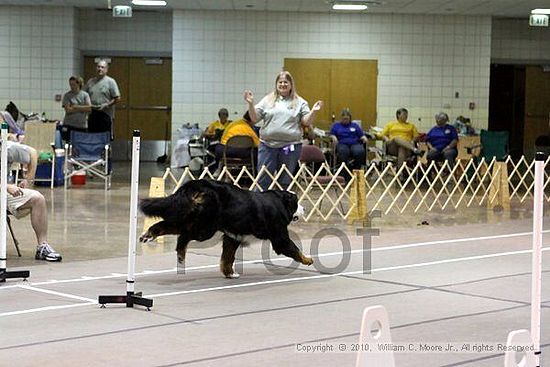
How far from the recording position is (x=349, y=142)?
16.1m

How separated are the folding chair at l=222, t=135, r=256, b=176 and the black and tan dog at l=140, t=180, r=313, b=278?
678 cm

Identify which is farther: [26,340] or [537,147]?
[537,147]

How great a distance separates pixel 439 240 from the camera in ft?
30.9

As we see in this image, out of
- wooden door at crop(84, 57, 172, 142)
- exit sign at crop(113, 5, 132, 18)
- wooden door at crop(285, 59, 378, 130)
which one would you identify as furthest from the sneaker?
wooden door at crop(84, 57, 172, 142)

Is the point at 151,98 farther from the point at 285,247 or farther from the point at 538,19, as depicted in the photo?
the point at 285,247

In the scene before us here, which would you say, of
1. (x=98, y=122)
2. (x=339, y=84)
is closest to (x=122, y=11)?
(x=98, y=122)

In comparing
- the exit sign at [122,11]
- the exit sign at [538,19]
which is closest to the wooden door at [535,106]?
the exit sign at [538,19]

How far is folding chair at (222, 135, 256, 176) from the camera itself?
13.9 metres

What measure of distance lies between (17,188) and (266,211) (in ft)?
6.68

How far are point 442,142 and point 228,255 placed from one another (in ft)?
35.1

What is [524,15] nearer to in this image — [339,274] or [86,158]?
[86,158]

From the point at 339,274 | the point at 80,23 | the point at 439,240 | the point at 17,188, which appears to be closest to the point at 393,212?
the point at 439,240

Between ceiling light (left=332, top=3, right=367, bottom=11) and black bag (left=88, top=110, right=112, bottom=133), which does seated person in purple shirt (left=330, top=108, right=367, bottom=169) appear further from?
black bag (left=88, top=110, right=112, bottom=133)

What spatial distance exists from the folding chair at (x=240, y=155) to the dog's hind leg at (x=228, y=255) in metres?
6.91
